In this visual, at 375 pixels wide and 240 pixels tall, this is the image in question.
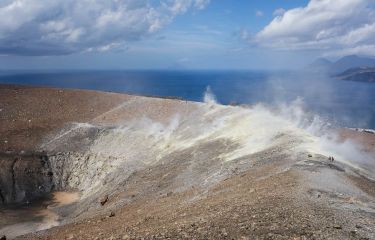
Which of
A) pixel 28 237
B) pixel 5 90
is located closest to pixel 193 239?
pixel 28 237

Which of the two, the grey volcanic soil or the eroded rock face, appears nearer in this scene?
the grey volcanic soil

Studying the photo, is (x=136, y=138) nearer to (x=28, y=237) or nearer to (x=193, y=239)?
(x=28, y=237)

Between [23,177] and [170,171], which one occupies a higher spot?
[170,171]

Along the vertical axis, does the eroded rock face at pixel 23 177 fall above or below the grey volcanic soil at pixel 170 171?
below

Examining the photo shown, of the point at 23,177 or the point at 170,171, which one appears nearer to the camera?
the point at 170,171

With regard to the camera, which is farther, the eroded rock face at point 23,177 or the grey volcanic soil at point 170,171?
the eroded rock face at point 23,177
